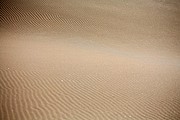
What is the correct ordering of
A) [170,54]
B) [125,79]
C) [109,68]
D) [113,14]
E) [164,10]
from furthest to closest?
[164,10] < [113,14] < [170,54] < [109,68] < [125,79]

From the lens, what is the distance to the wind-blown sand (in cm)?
661

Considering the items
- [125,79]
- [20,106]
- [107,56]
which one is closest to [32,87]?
[20,106]

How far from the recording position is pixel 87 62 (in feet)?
35.1

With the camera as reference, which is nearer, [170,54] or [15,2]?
[170,54]

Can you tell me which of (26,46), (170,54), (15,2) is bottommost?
(170,54)

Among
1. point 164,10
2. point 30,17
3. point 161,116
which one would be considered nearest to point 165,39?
point 164,10

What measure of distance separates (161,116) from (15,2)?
16.6 metres

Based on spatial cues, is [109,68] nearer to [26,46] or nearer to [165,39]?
[26,46]

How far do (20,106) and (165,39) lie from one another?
48.5ft

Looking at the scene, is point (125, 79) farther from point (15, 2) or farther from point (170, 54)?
point (15, 2)

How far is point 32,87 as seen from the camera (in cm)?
719

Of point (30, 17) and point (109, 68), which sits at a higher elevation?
point (30, 17)

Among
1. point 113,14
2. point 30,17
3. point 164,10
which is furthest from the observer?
point 164,10

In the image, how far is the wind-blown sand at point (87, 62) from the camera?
661 cm
